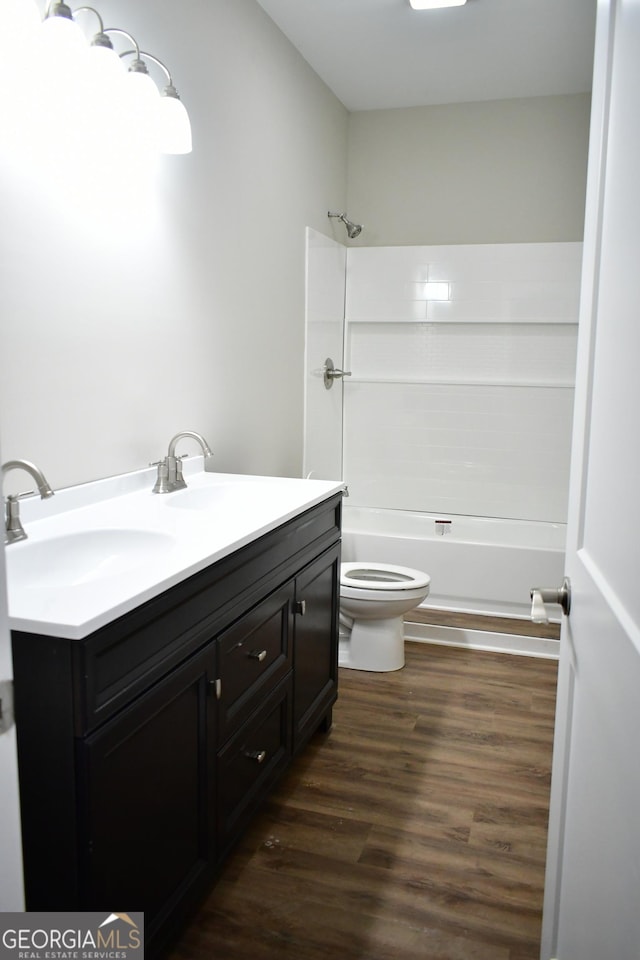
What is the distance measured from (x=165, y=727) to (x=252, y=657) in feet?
1.42

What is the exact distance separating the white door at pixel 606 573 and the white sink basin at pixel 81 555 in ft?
2.79

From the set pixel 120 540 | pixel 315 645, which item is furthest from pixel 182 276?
pixel 315 645

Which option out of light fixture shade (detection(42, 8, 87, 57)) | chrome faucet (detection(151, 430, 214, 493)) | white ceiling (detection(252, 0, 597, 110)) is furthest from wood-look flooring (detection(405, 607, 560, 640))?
light fixture shade (detection(42, 8, 87, 57))

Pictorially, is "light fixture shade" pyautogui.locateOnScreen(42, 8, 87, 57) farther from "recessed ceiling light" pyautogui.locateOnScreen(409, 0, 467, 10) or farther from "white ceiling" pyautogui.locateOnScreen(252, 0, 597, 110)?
"recessed ceiling light" pyautogui.locateOnScreen(409, 0, 467, 10)

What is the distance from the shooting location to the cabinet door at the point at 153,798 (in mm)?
1250

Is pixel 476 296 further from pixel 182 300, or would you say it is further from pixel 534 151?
pixel 182 300

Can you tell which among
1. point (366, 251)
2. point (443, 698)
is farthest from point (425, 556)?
point (366, 251)

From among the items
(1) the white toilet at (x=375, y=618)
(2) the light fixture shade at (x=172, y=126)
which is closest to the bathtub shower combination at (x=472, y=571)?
(1) the white toilet at (x=375, y=618)

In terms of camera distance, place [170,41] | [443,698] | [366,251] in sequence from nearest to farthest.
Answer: [170,41] < [443,698] < [366,251]

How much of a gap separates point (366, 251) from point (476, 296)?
659 mm

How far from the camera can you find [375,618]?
10.5 ft

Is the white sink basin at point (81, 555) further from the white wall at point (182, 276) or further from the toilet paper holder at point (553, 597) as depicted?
the toilet paper holder at point (553, 597)

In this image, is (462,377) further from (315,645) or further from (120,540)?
(120,540)

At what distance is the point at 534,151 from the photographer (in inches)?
159
